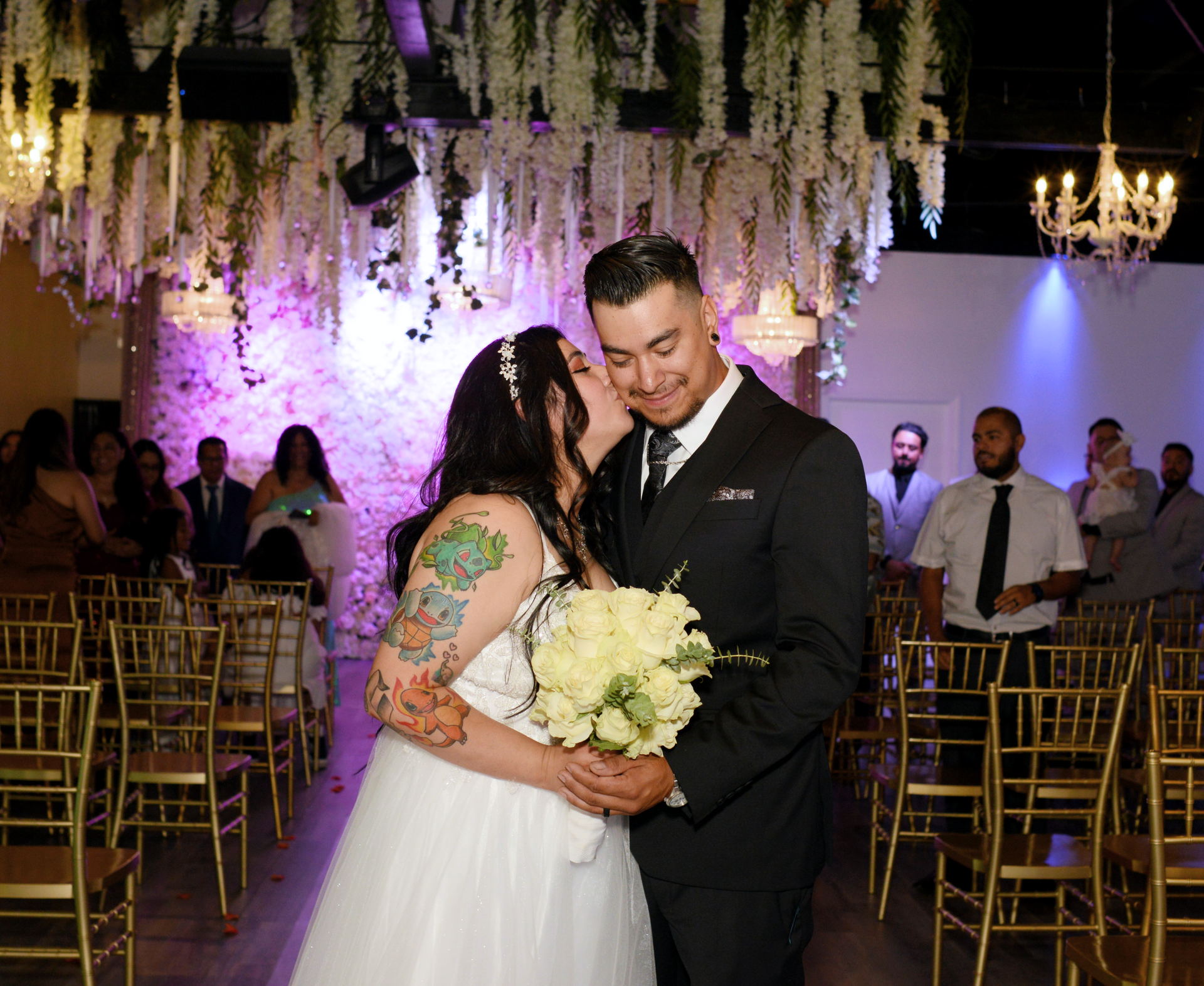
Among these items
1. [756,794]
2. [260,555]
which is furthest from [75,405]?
[756,794]

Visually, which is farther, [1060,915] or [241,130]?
[241,130]

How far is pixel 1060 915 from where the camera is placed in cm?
324

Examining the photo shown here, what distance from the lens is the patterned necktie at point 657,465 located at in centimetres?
204

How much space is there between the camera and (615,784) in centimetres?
164

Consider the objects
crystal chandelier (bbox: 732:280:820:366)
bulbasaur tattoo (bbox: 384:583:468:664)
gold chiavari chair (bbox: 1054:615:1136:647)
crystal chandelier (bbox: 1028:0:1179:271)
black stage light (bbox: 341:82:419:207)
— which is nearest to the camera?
bulbasaur tattoo (bbox: 384:583:468:664)

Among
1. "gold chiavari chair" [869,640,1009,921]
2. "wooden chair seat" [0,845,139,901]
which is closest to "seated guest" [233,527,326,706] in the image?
"wooden chair seat" [0,845,139,901]

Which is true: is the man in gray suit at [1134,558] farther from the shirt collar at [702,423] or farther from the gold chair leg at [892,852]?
the shirt collar at [702,423]

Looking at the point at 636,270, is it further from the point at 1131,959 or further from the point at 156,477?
the point at 156,477

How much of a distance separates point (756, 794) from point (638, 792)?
0.29 m

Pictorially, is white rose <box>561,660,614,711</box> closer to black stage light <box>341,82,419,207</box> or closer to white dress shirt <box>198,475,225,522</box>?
black stage light <box>341,82,419,207</box>

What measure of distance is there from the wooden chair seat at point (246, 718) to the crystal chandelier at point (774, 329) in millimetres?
4504

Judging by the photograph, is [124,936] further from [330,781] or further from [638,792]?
[330,781]

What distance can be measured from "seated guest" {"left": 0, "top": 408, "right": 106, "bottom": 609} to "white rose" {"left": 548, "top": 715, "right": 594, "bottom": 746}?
4.20m

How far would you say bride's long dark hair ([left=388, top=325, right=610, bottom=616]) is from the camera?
195cm
